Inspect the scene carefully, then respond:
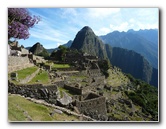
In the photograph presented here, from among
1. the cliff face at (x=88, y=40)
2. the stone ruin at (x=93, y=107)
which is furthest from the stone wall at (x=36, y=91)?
the cliff face at (x=88, y=40)

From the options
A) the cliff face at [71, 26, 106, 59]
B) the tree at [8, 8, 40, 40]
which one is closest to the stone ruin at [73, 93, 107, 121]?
the cliff face at [71, 26, 106, 59]

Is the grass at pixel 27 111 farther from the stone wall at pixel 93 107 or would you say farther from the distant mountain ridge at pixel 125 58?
the distant mountain ridge at pixel 125 58

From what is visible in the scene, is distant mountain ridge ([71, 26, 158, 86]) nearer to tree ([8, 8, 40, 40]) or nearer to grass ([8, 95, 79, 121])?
tree ([8, 8, 40, 40])

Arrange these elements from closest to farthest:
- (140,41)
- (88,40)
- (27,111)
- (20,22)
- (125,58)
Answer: (27,111)
(20,22)
(140,41)
(125,58)
(88,40)

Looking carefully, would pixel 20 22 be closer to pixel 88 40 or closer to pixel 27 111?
pixel 27 111

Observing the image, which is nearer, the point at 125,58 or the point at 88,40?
the point at 125,58

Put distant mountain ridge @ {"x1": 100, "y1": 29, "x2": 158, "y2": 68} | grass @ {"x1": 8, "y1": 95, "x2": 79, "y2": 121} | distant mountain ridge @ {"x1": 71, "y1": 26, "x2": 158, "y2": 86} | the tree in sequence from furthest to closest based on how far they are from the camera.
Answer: distant mountain ridge @ {"x1": 71, "y1": 26, "x2": 158, "y2": 86} < distant mountain ridge @ {"x1": 100, "y1": 29, "x2": 158, "y2": 68} < the tree < grass @ {"x1": 8, "y1": 95, "x2": 79, "y2": 121}

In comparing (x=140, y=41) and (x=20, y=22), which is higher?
(x=20, y=22)

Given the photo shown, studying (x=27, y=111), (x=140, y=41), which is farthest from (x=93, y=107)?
(x=140, y=41)
